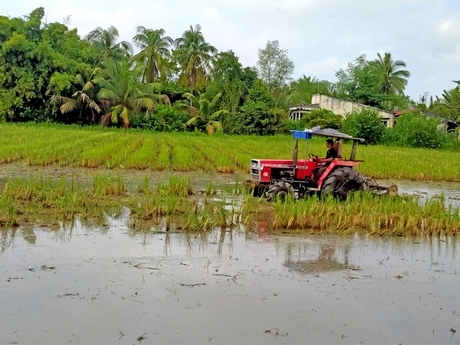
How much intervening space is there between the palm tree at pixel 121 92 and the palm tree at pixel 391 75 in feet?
69.0

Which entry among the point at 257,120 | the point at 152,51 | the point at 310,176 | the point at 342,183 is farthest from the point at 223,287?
the point at 152,51

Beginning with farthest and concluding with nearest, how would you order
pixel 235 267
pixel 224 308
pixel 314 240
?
pixel 314 240 < pixel 235 267 < pixel 224 308

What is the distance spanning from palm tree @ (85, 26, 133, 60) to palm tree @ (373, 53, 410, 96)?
69.5 feet

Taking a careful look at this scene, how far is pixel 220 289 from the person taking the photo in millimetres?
5586

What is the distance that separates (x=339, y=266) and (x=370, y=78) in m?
38.7

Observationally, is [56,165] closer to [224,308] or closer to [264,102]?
[224,308]

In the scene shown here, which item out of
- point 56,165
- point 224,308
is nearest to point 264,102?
point 56,165

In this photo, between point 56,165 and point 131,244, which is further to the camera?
point 56,165

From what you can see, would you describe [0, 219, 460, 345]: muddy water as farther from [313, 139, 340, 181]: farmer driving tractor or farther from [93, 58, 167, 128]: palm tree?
[93, 58, 167, 128]: palm tree

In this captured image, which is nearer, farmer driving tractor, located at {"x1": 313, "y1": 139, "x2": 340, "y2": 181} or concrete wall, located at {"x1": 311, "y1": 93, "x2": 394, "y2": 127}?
farmer driving tractor, located at {"x1": 313, "y1": 139, "x2": 340, "y2": 181}

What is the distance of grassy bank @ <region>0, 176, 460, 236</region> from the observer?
8469 mm

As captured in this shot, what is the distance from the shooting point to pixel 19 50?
3275 cm

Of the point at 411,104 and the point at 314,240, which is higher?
the point at 411,104

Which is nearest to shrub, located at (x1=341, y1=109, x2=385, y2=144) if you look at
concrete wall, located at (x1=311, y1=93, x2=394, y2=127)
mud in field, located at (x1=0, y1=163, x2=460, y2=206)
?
concrete wall, located at (x1=311, y1=93, x2=394, y2=127)
